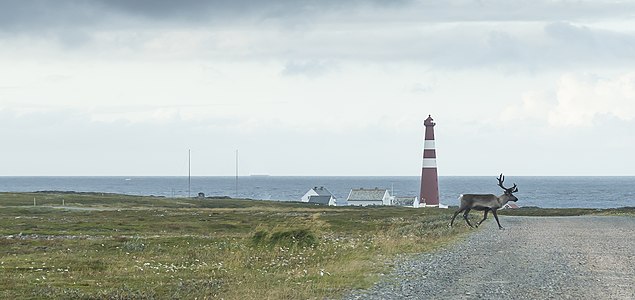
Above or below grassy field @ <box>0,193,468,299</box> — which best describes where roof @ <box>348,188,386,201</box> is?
above

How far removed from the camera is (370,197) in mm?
138625

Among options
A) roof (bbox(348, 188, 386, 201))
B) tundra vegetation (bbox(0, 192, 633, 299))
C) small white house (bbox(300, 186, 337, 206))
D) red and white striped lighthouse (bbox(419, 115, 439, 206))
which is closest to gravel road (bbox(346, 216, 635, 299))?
tundra vegetation (bbox(0, 192, 633, 299))

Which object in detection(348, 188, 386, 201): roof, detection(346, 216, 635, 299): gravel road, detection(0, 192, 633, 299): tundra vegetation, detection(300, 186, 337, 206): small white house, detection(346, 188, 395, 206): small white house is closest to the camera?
detection(346, 216, 635, 299): gravel road

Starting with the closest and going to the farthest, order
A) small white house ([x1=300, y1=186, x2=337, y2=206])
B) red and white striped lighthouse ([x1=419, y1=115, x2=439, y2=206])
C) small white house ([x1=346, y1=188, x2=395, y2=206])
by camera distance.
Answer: red and white striped lighthouse ([x1=419, y1=115, x2=439, y2=206]) → small white house ([x1=346, y1=188, x2=395, y2=206]) → small white house ([x1=300, y1=186, x2=337, y2=206])

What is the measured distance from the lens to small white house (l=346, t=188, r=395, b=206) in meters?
136

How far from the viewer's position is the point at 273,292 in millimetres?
18750

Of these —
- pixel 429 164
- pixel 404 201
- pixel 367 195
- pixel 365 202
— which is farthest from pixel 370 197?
pixel 429 164

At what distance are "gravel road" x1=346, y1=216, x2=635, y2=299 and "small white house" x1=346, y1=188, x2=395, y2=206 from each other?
→ 9756 centimetres

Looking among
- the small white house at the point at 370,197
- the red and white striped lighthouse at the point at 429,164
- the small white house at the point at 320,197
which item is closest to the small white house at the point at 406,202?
the small white house at the point at 370,197

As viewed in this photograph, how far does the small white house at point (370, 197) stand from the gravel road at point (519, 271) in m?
97.6

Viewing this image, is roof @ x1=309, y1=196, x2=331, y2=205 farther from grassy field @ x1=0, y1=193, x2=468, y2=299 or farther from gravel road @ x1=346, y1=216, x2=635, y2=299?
gravel road @ x1=346, y1=216, x2=635, y2=299

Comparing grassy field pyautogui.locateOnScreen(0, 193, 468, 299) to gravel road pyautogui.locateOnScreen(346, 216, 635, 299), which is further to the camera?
grassy field pyautogui.locateOnScreen(0, 193, 468, 299)

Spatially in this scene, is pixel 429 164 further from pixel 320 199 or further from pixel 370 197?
pixel 320 199

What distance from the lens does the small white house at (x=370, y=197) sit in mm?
135625
